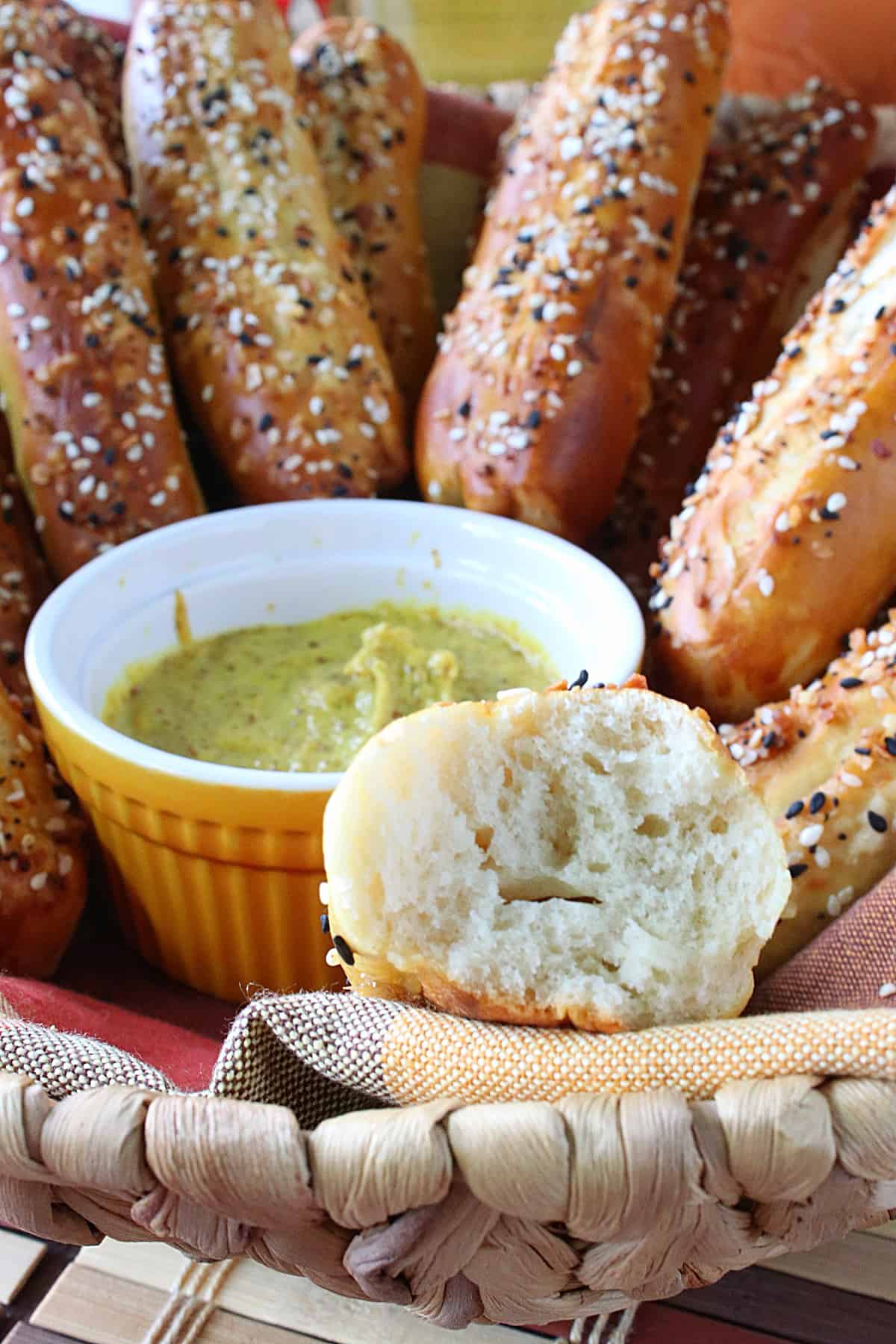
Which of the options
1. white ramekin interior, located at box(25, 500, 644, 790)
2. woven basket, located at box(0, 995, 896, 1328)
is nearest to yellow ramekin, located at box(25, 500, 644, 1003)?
white ramekin interior, located at box(25, 500, 644, 790)

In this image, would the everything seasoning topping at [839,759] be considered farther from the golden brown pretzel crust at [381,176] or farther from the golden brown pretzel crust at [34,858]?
the golden brown pretzel crust at [381,176]

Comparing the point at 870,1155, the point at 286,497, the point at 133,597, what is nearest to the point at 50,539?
the point at 133,597

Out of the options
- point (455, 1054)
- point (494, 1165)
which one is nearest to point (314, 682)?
point (455, 1054)

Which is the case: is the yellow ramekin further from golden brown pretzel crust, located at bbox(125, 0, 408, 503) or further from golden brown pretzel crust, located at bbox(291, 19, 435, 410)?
golden brown pretzel crust, located at bbox(291, 19, 435, 410)

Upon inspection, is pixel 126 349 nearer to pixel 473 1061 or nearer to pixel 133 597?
pixel 133 597

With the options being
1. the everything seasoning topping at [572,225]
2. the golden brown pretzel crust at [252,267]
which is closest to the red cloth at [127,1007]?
the golden brown pretzel crust at [252,267]
